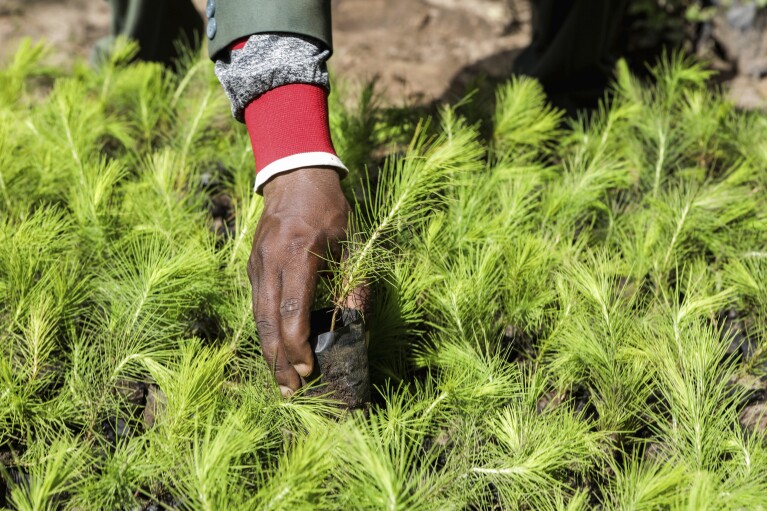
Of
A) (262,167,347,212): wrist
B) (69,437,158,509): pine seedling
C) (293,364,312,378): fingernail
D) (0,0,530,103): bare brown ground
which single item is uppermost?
(262,167,347,212): wrist

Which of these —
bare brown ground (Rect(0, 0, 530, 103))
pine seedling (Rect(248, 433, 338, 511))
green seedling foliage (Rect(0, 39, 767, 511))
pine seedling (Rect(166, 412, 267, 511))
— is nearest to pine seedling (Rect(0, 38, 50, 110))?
green seedling foliage (Rect(0, 39, 767, 511))

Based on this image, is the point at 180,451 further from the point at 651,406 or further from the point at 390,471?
the point at 651,406

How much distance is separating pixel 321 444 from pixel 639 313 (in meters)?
0.84

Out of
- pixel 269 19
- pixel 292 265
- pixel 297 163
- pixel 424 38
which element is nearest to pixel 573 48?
pixel 424 38

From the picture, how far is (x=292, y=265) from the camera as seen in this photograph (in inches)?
44.8

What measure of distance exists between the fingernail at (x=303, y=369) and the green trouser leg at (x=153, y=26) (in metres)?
1.74

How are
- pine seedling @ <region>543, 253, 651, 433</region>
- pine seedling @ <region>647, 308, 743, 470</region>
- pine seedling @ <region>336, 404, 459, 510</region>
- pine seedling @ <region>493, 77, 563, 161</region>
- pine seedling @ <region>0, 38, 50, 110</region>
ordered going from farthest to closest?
1. pine seedling @ <region>0, 38, 50, 110</region>
2. pine seedling @ <region>493, 77, 563, 161</region>
3. pine seedling @ <region>543, 253, 651, 433</region>
4. pine seedling @ <region>647, 308, 743, 470</region>
5. pine seedling @ <region>336, 404, 459, 510</region>

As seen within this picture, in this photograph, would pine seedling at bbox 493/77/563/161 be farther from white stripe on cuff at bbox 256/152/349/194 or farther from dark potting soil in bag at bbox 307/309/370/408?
dark potting soil in bag at bbox 307/309/370/408

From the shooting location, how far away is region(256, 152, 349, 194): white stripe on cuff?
1228mm

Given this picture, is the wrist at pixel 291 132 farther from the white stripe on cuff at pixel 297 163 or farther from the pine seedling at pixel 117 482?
the pine seedling at pixel 117 482

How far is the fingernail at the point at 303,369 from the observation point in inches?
44.5

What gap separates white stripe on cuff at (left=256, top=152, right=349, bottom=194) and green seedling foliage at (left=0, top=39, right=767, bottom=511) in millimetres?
107

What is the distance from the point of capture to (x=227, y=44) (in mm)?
1362

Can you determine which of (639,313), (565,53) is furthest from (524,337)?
(565,53)
